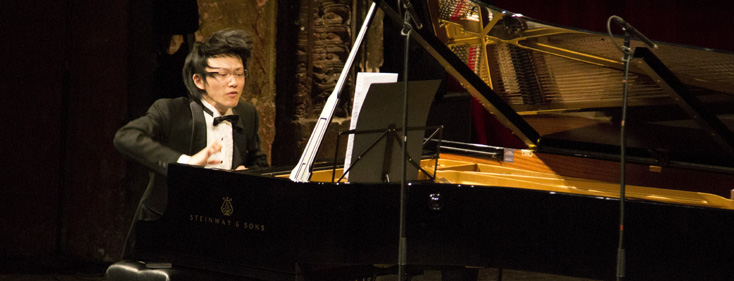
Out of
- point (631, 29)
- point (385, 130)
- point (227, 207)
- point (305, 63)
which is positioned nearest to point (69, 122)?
point (305, 63)

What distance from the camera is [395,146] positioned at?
9.62ft

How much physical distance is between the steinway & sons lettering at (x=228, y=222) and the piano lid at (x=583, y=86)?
954 mm

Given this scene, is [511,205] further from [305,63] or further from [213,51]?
[305,63]

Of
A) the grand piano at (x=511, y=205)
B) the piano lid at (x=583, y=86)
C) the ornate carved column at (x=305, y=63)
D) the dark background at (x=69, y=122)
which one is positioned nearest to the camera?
the grand piano at (x=511, y=205)

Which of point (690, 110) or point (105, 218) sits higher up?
point (690, 110)

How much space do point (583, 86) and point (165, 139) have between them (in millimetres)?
1707

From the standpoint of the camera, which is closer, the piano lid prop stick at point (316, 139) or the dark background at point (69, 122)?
the piano lid prop stick at point (316, 139)

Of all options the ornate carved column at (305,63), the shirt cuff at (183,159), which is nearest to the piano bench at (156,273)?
the shirt cuff at (183,159)

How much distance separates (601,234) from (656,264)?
191 mm

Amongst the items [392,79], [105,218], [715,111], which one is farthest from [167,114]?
[715,111]

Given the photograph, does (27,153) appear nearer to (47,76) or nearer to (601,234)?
(47,76)

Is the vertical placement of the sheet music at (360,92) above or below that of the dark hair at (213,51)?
below

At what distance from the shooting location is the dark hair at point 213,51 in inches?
134

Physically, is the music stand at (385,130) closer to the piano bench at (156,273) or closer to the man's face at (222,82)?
the piano bench at (156,273)
